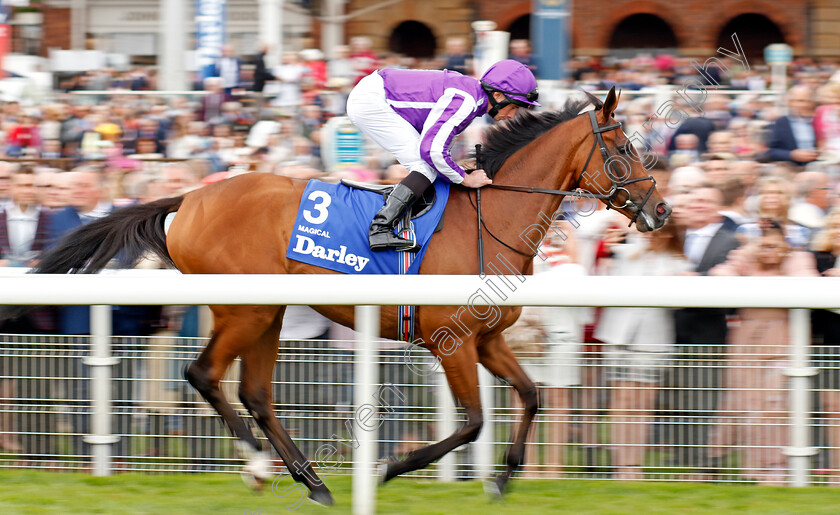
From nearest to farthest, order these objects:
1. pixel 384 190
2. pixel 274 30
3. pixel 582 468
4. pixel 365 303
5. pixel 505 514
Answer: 1. pixel 365 303
2. pixel 505 514
3. pixel 582 468
4. pixel 384 190
5. pixel 274 30

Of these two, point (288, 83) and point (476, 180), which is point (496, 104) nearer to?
point (476, 180)

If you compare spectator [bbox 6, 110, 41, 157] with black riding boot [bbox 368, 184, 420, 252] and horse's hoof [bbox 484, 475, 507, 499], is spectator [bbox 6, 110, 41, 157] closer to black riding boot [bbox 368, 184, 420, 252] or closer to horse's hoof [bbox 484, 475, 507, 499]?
black riding boot [bbox 368, 184, 420, 252]

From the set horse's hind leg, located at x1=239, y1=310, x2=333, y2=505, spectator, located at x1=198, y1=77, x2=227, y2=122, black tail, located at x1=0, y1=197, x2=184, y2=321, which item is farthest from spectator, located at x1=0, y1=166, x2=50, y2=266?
spectator, located at x1=198, y1=77, x2=227, y2=122

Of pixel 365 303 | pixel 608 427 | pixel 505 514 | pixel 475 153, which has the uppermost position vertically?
pixel 475 153

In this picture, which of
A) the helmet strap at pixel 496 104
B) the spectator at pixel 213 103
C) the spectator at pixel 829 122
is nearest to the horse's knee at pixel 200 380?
the helmet strap at pixel 496 104

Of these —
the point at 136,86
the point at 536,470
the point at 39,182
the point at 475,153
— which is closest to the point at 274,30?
the point at 136,86

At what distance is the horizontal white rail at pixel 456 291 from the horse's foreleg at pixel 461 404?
60cm

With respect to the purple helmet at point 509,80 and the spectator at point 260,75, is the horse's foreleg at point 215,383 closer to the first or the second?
the purple helmet at point 509,80

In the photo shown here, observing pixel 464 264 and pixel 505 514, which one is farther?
pixel 464 264

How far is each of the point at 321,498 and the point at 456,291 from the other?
38.5 inches

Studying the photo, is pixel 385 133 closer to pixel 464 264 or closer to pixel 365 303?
pixel 464 264

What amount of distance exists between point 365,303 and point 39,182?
3.12m

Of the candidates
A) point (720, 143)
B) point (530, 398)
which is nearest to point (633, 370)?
point (530, 398)

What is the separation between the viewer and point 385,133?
4.06m
